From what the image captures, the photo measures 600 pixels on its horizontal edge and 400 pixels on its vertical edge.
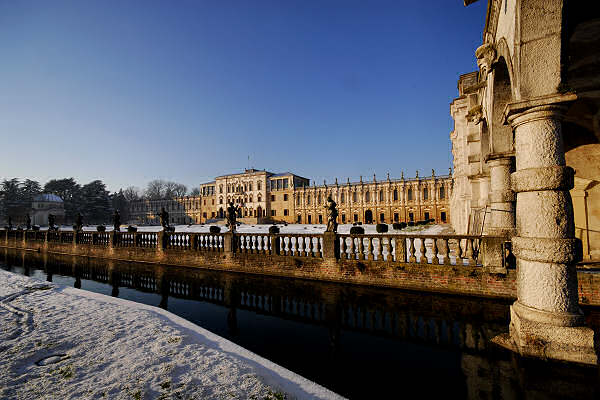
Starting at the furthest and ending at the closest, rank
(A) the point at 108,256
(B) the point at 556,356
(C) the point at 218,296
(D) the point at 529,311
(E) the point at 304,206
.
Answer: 1. (E) the point at 304,206
2. (A) the point at 108,256
3. (C) the point at 218,296
4. (D) the point at 529,311
5. (B) the point at 556,356

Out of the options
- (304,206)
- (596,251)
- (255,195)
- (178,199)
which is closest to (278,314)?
(596,251)

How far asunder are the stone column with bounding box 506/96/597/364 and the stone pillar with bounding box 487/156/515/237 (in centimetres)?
256

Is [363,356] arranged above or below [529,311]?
below

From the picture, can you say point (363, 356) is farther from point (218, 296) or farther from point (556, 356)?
point (218, 296)

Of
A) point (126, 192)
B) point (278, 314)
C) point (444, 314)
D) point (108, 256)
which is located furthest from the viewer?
point (126, 192)

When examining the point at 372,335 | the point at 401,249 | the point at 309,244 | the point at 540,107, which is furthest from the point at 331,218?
the point at 540,107

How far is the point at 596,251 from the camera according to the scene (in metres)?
8.04

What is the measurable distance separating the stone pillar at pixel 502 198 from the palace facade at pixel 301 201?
5355 cm

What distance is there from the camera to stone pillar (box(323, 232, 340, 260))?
28.5 feet

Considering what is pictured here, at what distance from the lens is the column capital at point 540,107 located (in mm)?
3715

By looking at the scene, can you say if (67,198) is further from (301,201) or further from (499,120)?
(499,120)

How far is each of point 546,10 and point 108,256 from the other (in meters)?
19.1

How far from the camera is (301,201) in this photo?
7044 centimetres

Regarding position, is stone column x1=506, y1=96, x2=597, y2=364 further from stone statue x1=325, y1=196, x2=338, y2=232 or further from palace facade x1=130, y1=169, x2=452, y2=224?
palace facade x1=130, y1=169, x2=452, y2=224
